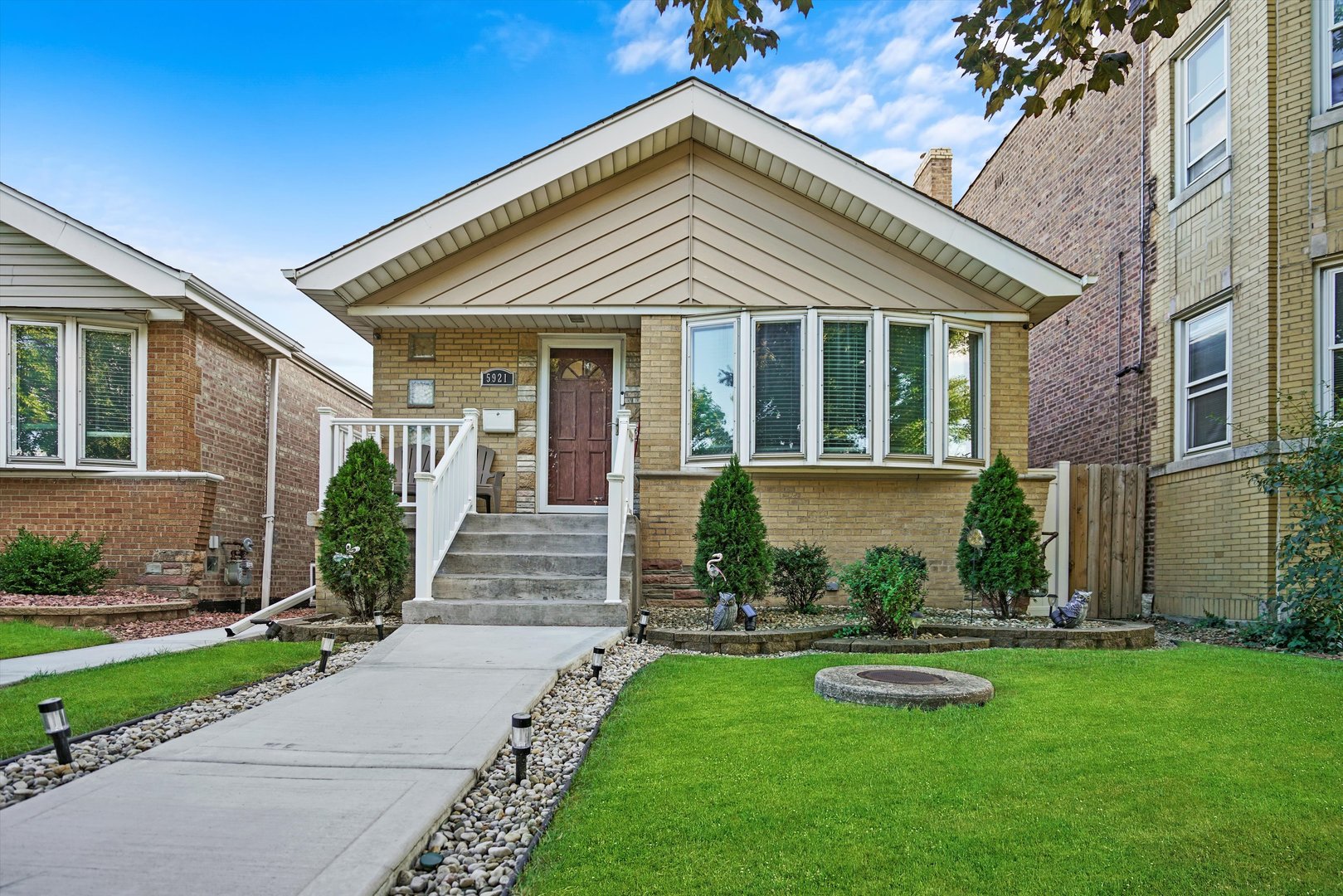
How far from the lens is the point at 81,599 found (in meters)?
8.67

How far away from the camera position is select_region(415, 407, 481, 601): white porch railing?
7.34 metres

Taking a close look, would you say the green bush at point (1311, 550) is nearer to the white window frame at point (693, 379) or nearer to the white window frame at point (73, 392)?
the white window frame at point (693, 379)

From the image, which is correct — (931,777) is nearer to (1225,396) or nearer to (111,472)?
(1225,396)

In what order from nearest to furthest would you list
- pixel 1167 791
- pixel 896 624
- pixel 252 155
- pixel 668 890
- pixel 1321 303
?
pixel 668 890 → pixel 1167 791 → pixel 896 624 → pixel 1321 303 → pixel 252 155

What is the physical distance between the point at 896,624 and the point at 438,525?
13.9ft

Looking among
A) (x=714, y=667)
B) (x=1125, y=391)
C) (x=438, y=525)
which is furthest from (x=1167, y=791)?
(x=1125, y=391)

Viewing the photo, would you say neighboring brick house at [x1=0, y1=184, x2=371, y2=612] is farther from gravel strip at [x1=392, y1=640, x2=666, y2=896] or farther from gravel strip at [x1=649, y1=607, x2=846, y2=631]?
gravel strip at [x1=392, y1=640, x2=666, y2=896]

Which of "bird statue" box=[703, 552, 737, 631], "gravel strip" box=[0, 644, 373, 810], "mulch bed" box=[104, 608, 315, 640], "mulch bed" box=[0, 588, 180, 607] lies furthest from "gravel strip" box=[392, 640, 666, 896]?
"mulch bed" box=[0, 588, 180, 607]

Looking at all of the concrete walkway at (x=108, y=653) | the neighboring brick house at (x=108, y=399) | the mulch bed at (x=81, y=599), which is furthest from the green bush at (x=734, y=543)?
the neighboring brick house at (x=108, y=399)

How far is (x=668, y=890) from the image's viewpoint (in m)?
2.42

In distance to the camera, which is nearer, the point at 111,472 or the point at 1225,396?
the point at 1225,396

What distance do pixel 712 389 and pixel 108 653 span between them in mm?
6132

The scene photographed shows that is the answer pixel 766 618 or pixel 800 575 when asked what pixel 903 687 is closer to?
pixel 766 618

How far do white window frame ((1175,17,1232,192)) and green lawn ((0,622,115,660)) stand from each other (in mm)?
12229
